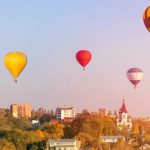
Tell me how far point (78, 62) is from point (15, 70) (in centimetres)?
317

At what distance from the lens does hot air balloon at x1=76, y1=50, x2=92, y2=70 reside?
2312cm

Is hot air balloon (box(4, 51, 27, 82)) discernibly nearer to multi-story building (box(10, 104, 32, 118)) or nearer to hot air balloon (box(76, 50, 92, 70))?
hot air balloon (box(76, 50, 92, 70))

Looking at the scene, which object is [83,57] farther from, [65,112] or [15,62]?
[65,112]

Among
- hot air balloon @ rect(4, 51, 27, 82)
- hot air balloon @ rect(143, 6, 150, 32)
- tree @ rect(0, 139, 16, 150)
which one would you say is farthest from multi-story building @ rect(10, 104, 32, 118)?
hot air balloon @ rect(143, 6, 150, 32)

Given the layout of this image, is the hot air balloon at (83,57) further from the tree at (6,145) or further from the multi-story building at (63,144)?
the multi-story building at (63,144)

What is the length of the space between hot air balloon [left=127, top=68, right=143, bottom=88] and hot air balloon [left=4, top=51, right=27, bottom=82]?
446 cm

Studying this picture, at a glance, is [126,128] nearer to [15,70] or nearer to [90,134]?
[90,134]

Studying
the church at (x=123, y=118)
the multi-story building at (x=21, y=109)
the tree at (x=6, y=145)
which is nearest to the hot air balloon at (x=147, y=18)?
the tree at (x=6, y=145)

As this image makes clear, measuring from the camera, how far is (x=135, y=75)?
2394cm

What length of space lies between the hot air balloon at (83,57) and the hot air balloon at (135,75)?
5.65 feet

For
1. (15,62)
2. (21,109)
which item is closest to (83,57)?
(15,62)

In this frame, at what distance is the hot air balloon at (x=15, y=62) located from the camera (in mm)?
20750

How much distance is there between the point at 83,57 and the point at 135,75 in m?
2.13

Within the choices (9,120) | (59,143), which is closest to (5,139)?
(59,143)
